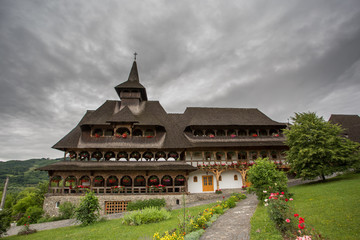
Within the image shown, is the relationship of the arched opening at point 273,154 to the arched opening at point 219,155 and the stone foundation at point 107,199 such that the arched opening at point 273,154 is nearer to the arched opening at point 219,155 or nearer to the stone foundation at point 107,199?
the arched opening at point 219,155

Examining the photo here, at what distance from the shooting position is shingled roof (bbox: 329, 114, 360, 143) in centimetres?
2970

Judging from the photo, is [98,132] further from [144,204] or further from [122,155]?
[144,204]

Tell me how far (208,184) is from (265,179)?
11640 millimetres

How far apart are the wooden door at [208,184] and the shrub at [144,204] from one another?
6.02 metres

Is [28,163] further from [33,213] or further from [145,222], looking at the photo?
[145,222]

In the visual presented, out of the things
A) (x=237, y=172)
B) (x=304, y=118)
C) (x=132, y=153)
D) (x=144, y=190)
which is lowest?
(x=144, y=190)

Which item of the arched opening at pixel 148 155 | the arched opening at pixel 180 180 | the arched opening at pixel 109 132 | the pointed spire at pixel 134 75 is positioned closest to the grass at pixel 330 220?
the arched opening at pixel 180 180

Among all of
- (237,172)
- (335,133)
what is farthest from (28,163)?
(335,133)

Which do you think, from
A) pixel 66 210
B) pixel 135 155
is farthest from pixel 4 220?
pixel 135 155

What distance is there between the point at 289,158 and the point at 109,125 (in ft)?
69.2

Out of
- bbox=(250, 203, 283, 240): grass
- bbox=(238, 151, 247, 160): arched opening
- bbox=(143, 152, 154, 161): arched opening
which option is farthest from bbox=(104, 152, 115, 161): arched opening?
bbox=(250, 203, 283, 240): grass

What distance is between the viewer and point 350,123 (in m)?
32.2

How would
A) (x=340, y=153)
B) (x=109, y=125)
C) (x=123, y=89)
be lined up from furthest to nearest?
(x=123, y=89), (x=109, y=125), (x=340, y=153)

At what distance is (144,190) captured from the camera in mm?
22594
